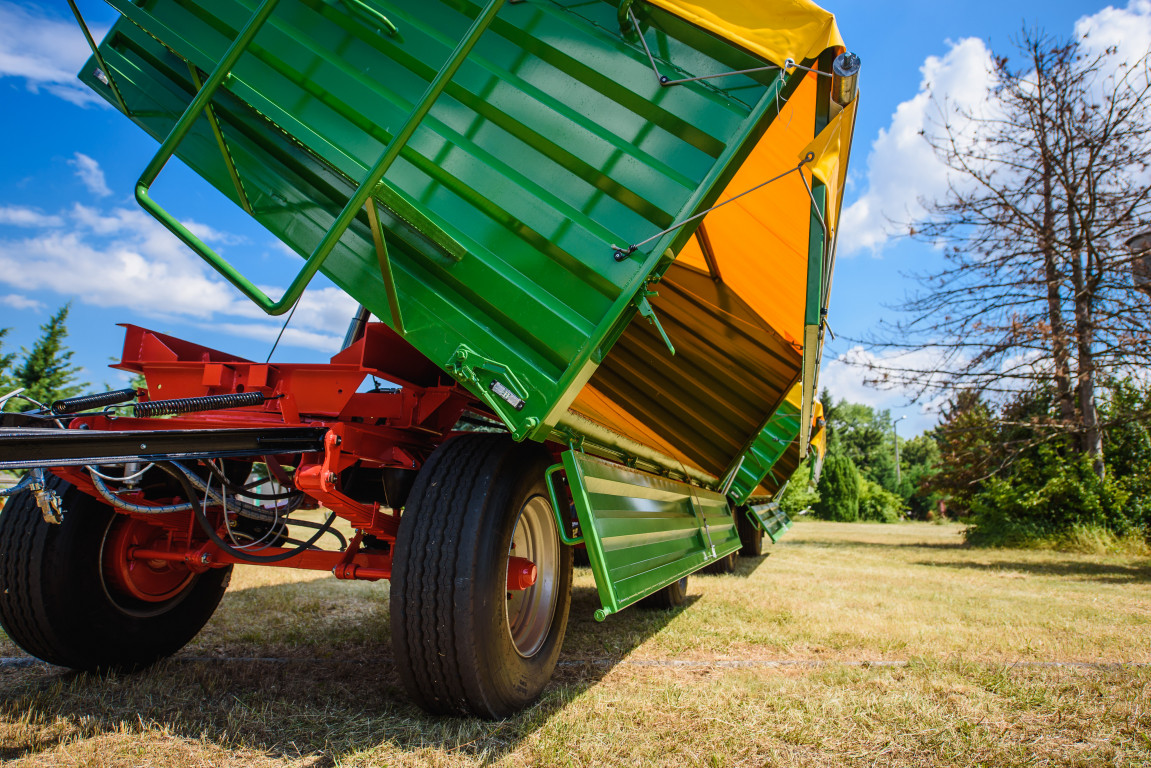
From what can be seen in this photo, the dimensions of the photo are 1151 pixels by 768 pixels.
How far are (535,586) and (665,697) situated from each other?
0.72 m

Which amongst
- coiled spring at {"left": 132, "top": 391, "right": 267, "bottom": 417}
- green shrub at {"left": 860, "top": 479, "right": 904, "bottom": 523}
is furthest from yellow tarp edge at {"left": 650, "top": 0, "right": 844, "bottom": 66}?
green shrub at {"left": 860, "top": 479, "right": 904, "bottom": 523}

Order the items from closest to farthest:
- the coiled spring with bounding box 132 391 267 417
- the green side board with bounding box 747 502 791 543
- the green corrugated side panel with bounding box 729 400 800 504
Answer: the coiled spring with bounding box 132 391 267 417 < the green corrugated side panel with bounding box 729 400 800 504 < the green side board with bounding box 747 502 791 543

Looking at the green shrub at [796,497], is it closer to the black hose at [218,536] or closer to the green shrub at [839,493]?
the green shrub at [839,493]

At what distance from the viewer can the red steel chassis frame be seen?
2.57 m

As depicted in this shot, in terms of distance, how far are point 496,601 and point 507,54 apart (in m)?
2.05

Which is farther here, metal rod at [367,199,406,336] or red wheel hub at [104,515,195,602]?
red wheel hub at [104,515,195,602]

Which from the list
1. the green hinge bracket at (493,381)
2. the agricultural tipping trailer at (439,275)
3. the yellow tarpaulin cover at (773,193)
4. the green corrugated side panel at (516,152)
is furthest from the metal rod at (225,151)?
the yellow tarpaulin cover at (773,193)

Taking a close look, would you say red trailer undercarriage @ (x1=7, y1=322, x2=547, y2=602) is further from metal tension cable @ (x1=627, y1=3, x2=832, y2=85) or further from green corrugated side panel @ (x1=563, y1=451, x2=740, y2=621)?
metal tension cable @ (x1=627, y1=3, x2=832, y2=85)

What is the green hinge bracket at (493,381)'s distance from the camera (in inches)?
87.4

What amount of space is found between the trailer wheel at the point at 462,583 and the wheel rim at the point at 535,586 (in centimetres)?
19

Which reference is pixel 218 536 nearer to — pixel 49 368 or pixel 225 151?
pixel 225 151

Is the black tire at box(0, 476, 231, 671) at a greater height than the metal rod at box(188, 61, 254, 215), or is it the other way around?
the metal rod at box(188, 61, 254, 215)

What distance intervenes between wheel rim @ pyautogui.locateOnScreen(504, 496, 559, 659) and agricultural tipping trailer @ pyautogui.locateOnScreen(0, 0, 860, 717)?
0.01 meters

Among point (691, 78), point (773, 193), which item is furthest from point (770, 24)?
point (773, 193)
